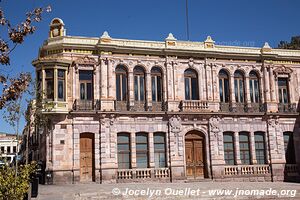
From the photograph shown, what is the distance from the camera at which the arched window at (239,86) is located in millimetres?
28094

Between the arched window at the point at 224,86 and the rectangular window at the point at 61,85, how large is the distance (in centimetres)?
1133

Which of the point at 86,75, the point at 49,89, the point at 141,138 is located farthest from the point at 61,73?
the point at 141,138

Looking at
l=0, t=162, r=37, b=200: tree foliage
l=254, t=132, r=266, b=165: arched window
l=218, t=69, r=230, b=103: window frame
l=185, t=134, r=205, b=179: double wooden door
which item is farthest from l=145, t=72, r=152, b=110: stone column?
l=0, t=162, r=37, b=200: tree foliage

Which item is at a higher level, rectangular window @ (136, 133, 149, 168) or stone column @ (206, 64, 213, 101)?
stone column @ (206, 64, 213, 101)

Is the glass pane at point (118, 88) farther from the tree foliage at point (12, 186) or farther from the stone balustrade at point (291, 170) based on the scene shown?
the tree foliage at point (12, 186)

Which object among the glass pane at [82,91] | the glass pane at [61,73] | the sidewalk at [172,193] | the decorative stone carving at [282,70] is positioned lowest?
the sidewalk at [172,193]

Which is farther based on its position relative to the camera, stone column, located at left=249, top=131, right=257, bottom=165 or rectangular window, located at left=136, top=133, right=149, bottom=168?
stone column, located at left=249, top=131, right=257, bottom=165

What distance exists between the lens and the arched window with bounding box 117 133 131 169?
24.7 meters

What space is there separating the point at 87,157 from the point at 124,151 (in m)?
2.44

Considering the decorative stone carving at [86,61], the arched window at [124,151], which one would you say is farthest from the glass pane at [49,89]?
the arched window at [124,151]

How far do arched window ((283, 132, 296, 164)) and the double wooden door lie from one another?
656 centimetres

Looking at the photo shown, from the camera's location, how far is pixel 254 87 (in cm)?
2859

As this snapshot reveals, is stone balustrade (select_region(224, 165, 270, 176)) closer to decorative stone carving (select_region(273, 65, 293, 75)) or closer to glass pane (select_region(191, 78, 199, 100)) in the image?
glass pane (select_region(191, 78, 199, 100))

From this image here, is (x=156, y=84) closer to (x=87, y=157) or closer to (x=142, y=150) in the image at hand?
(x=142, y=150)
